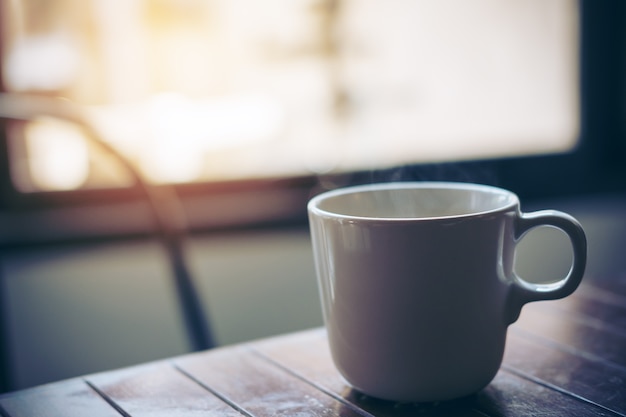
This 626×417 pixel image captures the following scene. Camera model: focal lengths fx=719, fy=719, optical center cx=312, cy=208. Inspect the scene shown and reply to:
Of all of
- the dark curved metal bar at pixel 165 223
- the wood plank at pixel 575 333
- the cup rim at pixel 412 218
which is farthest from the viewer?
the dark curved metal bar at pixel 165 223

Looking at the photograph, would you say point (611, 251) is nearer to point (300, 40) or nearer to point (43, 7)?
point (300, 40)

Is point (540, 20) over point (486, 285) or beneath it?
over

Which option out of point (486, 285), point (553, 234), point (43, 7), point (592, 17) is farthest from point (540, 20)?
point (486, 285)

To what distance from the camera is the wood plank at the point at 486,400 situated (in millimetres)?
436

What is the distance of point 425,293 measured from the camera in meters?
0.42

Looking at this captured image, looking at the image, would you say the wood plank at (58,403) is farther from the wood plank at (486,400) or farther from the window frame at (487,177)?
the window frame at (487,177)

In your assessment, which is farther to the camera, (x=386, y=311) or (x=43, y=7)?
(x=43, y=7)

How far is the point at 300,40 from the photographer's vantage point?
148cm

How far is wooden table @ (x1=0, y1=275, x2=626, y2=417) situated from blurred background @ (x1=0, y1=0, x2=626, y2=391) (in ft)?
2.43

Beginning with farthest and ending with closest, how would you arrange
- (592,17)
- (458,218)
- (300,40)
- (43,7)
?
1. (592,17)
2. (300,40)
3. (43,7)
4. (458,218)

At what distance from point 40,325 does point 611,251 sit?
1.27m

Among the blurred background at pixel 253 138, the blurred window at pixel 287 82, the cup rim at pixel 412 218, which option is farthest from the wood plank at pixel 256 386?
the blurred window at pixel 287 82

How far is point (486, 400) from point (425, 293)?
0.29 feet

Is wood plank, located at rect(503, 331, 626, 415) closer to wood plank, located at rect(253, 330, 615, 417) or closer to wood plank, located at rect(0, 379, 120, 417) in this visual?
wood plank, located at rect(253, 330, 615, 417)
